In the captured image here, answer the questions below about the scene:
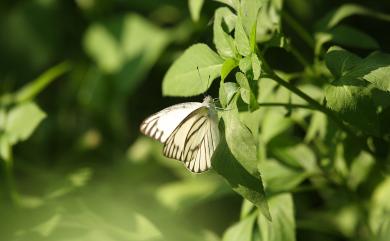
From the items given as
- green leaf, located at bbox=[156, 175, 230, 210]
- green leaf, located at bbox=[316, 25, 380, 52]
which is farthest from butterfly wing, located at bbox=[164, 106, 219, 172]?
green leaf, located at bbox=[156, 175, 230, 210]

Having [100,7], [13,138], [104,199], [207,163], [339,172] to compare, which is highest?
[100,7]

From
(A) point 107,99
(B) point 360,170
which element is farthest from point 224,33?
(A) point 107,99

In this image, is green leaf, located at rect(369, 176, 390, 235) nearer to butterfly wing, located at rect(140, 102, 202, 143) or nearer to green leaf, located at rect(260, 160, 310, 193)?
green leaf, located at rect(260, 160, 310, 193)

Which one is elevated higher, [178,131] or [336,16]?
[336,16]

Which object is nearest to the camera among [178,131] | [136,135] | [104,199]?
[178,131]

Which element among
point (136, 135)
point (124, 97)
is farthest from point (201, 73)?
point (136, 135)

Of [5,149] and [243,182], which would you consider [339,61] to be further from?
[5,149]

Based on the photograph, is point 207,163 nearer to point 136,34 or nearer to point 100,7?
point 136,34
